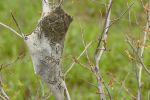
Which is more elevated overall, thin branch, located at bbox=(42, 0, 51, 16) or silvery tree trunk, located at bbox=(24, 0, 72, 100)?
thin branch, located at bbox=(42, 0, 51, 16)

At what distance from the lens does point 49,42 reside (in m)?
2.07

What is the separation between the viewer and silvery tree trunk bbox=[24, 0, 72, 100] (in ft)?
6.77

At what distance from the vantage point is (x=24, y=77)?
15.3 feet

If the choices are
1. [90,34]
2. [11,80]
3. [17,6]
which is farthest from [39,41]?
[17,6]

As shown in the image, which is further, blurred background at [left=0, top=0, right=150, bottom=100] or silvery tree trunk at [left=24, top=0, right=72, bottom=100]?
blurred background at [left=0, top=0, right=150, bottom=100]

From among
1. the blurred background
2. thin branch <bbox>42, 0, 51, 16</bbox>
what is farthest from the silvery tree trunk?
the blurred background

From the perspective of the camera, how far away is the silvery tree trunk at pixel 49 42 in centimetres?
206

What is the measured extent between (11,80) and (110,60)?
1.21 meters

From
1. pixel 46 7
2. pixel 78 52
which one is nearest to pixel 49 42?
pixel 46 7

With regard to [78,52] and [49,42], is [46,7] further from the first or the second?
[78,52]

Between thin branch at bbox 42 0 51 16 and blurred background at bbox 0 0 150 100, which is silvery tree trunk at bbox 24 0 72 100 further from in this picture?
blurred background at bbox 0 0 150 100

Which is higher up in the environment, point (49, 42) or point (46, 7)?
point (46, 7)

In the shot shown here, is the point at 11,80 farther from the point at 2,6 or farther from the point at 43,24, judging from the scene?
the point at 43,24

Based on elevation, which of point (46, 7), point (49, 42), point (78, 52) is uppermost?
point (78, 52)
